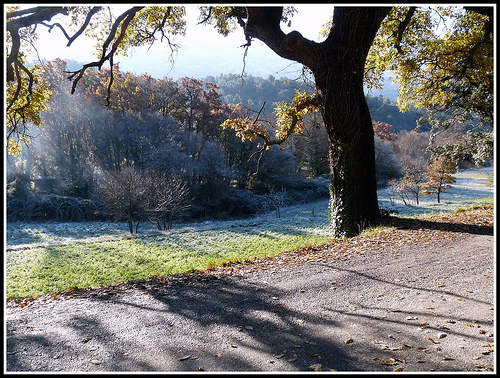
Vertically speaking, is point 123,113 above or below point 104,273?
above

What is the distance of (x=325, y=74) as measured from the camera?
7.61 meters

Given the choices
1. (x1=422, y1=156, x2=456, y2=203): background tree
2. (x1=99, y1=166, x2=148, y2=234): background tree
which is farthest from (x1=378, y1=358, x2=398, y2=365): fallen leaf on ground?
(x1=422, y1=156, x2=456, y2=203): background tree

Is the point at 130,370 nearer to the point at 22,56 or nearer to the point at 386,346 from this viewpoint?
the point at 386,346

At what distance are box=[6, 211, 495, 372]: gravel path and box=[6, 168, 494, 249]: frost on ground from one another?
10264mm

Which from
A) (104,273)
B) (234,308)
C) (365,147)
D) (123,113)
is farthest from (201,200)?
(234,308)

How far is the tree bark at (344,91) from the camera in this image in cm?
710

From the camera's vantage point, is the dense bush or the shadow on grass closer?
the shadow on grass

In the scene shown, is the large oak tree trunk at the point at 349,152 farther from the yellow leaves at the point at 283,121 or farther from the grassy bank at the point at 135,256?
the grassy bank at the point at 135,256

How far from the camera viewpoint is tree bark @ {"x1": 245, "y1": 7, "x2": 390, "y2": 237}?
23.3 ft

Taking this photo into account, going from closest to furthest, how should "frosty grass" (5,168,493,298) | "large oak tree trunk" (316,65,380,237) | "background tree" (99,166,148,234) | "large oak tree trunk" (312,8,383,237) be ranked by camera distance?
"large oak tree trunk" (312,8,383,237), "large oak tree trunk" (316,65,380,237), "frosty grass" (5,168,493,298), "background tree" (99,166,148,234)

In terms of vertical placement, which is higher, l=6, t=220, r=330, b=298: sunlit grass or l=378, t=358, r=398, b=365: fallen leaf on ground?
l=378, t=358, r=398, b=365: fallen leaf on ground

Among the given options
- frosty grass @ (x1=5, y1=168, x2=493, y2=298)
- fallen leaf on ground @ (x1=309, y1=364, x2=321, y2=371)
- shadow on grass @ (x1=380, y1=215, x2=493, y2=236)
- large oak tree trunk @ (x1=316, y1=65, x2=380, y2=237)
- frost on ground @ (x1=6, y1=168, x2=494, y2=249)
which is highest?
large oak tree trunk @ (x1=316, y1=65, x2=380, y2=237)

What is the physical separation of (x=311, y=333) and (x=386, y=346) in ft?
2.29

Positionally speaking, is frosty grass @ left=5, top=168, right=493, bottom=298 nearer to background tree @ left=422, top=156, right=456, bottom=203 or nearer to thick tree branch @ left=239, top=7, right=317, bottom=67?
thick tree branch @ left=239, top=7, right=317, bottom=67
